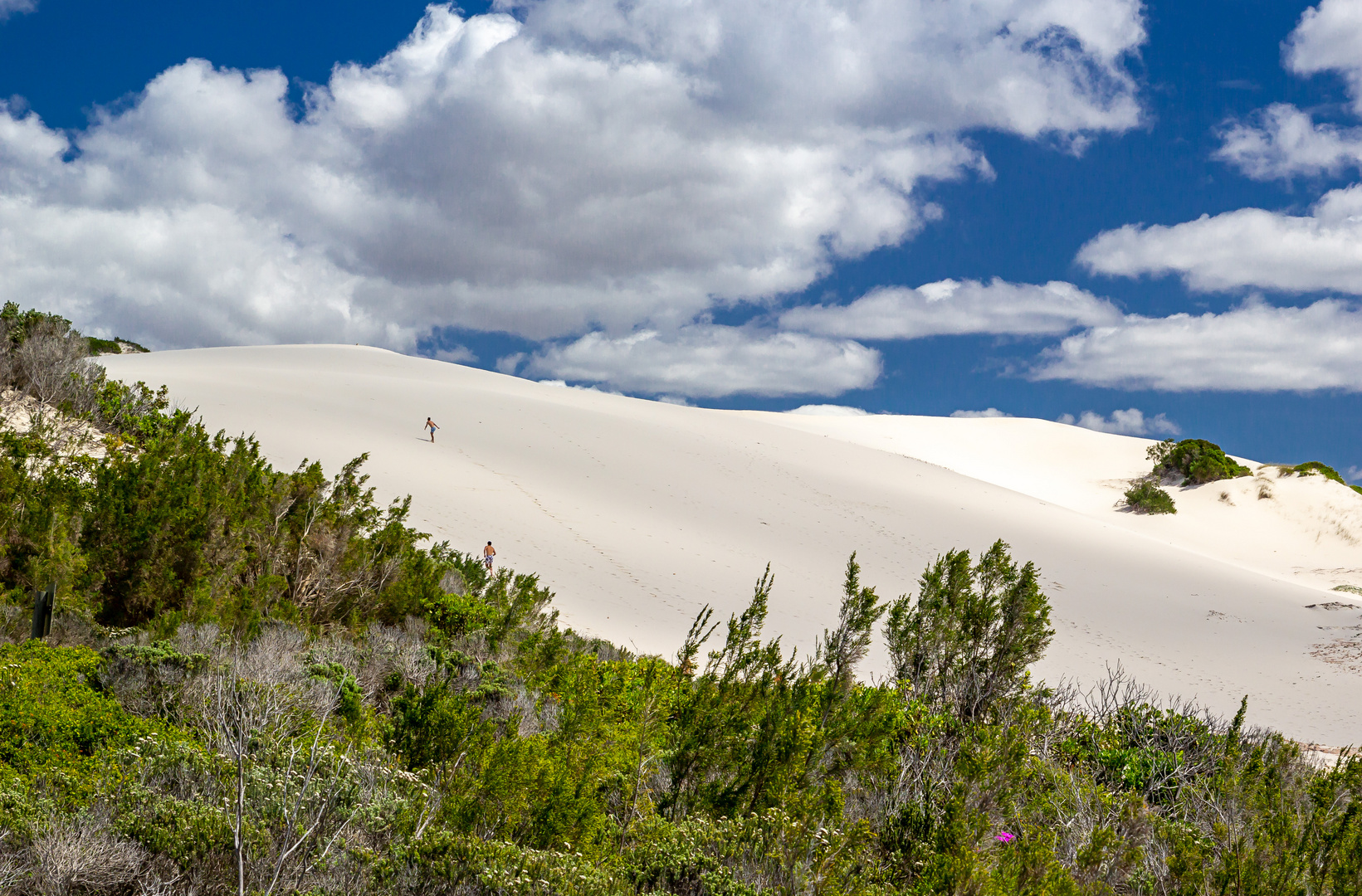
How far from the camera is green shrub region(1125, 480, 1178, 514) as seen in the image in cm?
3816

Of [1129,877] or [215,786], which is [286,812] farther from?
[1129,877]

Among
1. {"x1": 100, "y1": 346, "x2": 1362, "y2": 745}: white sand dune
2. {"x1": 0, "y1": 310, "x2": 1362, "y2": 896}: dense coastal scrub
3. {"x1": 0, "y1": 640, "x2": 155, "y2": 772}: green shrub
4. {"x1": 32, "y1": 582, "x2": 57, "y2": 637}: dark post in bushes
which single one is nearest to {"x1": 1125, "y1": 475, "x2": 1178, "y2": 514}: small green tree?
{"x1": 100, "y1": 346, "x2": 1362, "y2": 745}: white sand dune

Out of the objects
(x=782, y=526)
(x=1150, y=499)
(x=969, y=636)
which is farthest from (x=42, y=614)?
(x=1150, y=499)

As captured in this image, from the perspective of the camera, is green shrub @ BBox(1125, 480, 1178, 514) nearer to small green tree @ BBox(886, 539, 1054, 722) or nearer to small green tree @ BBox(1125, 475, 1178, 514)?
small green tree @ BBox(1125, 475, 1178, 514)

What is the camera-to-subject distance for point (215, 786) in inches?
124

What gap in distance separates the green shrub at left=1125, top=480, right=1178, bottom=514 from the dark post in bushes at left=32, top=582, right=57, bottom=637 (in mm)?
42062

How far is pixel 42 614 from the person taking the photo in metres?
4.75

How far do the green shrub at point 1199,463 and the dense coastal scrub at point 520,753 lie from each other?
129 ft

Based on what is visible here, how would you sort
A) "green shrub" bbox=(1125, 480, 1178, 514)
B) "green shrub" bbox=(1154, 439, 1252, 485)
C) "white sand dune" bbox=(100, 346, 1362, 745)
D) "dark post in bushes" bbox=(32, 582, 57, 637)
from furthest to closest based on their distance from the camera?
"green shrub" bbox=(1154, 439, 1252, 485), "green shrub" bbox=(1125, 480, 1178, 514), "white sand dune" bbox=(100, 346, 1362, 745), "dark post in bushes" bbox=(32, 582, 57, 637)

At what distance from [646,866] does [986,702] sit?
13.1 feet

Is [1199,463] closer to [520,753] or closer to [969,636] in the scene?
[969,636]

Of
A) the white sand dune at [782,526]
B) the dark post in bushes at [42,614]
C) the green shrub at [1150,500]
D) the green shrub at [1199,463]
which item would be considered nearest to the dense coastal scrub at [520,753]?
the dark post in bushes at [42,614]

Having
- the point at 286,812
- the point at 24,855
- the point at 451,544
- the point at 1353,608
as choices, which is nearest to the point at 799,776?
the point at 286,812

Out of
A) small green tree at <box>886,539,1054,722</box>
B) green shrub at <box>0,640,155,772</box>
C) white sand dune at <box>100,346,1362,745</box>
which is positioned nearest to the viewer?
green shrub at <box>0,640,155,772</box>
